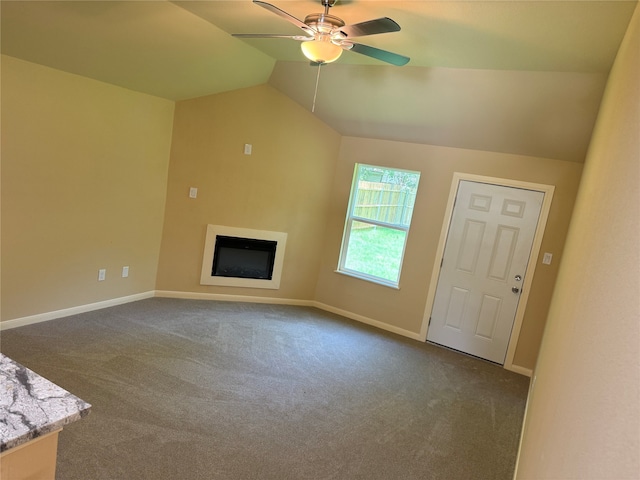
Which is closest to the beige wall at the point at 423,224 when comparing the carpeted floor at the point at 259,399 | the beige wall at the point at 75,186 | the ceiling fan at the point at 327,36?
the carpeted floor at the point at 259,399

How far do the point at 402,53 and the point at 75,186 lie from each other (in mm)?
2985

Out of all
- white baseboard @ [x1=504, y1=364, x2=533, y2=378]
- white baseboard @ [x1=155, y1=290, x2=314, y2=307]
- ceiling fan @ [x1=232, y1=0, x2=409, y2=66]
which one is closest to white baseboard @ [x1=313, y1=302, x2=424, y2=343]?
white baseboard @ [x1=155, y1=290, x2=314, y2=307]

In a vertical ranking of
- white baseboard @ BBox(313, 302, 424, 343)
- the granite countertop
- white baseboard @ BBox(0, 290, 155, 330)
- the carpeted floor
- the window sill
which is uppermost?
the granite countertop

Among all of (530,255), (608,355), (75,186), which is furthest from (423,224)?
(608,355)

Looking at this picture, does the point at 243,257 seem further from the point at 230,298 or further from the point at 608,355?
the point at 608,355

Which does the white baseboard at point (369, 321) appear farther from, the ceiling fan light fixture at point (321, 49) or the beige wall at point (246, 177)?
the ceiling fan light fixture at point (321, 49)

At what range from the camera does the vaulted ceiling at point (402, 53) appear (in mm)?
2457

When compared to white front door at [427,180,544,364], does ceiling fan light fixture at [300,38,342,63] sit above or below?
above

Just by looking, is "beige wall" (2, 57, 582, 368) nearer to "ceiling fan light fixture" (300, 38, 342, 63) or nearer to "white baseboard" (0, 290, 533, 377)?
"white baseboard" (0, 290, 533, 377)

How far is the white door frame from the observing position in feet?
14.0

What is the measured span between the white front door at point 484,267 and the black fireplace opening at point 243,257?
6.62ft

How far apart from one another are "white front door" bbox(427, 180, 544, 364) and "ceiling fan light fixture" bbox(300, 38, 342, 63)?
2648mm

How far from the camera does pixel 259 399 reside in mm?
3158

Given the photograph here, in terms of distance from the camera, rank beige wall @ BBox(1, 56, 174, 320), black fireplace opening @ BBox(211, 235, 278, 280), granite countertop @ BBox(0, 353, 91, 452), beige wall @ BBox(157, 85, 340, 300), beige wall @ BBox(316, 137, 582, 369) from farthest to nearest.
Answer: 1. black fireplace opening @ BBox(211, 235, 278, 280)
2. beige wall @ BBox(157, 85, 340, 300)
3. beige wall @ BBox(316, 137, 582, 369)
4. beige wall @ BBox(1, 56, 174, 320)
5. granite countertop @ BBox(0, 353, 91, 452)
